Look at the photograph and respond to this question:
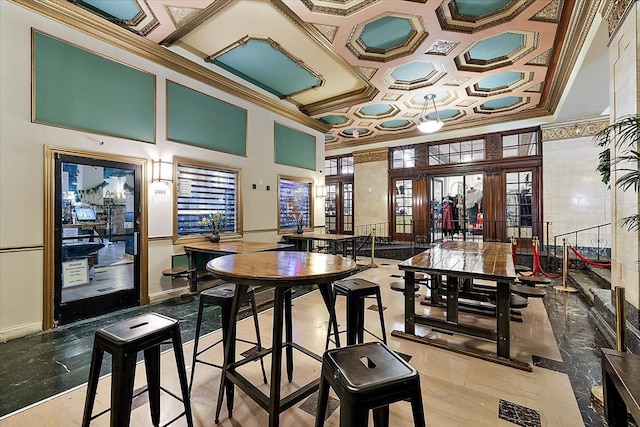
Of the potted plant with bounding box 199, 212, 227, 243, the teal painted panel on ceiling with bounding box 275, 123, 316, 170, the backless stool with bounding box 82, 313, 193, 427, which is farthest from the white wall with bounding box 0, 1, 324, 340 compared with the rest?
the teal painted panel on ceiling with bounding box 275, 123, 316, 170

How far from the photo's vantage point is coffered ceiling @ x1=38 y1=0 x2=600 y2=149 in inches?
141

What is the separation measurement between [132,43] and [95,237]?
8.70ft

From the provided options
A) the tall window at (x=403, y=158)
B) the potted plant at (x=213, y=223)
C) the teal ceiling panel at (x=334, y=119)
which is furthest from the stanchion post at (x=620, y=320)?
the tall window at (x=403, y=158)

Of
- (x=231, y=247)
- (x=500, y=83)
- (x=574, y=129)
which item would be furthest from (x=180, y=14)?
(x=574, y=129)

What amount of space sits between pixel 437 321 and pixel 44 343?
3.98 meters

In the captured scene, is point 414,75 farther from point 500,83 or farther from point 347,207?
point 347,207

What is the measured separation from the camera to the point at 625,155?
8.95ft

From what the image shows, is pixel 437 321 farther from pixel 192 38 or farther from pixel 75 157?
pixel 192 38

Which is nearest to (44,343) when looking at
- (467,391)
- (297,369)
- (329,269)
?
(297,369)

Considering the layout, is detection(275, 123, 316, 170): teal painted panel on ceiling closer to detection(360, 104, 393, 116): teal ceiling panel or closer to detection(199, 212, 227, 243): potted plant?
detection(360, 104, 393, 116): teal ceiling panel

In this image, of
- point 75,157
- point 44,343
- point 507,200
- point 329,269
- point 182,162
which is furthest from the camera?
point 507,200

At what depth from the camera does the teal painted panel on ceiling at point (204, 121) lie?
14.5 feet

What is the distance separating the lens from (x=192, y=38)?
4.23m

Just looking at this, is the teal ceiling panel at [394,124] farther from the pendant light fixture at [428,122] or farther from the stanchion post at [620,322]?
the stanchion post at [620,322]
